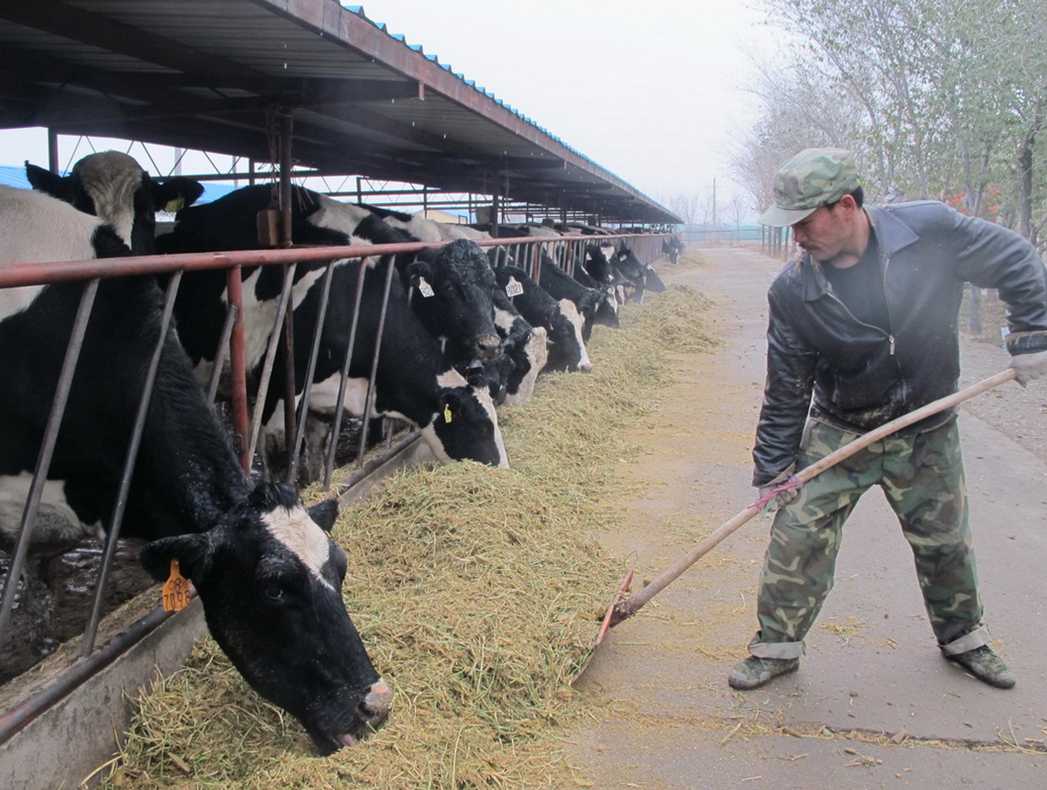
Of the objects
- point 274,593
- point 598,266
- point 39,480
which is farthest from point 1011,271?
point 598,266

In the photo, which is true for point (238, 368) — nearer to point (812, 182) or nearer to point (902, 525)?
point (812, 182)

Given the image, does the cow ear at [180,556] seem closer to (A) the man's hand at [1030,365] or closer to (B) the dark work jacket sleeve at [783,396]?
(B) the dark work jacket sleeve at [783,396]

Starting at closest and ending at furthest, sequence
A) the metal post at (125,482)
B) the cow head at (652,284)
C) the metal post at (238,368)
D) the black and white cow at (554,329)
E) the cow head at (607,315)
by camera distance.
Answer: the metal post at (125,482) → the metal post at (238,368) → the black and white cow at (554,329) → the cow head at (607,315) → the cow head at (652,284)

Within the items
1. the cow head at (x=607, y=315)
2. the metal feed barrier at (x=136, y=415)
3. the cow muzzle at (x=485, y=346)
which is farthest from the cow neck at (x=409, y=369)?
the cow head at (x=607, y=315)

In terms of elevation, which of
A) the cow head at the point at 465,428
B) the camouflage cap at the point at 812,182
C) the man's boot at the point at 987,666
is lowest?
the man's boot at the point at 987,666

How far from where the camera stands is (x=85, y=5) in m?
4.07

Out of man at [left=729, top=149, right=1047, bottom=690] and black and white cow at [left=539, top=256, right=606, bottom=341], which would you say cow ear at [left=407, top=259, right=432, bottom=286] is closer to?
man at [left=729, top=149, right=1047, bottom=690]

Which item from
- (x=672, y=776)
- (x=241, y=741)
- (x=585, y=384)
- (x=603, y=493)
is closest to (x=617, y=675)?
(x=672, y=776)

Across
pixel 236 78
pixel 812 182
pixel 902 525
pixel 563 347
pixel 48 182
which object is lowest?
pixel 563 347

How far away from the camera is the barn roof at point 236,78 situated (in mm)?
4133

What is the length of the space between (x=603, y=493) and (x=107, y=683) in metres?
3.73

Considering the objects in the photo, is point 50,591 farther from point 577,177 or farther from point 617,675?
point 577,177

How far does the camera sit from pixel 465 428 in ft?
19.5

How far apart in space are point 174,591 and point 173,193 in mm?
4238
